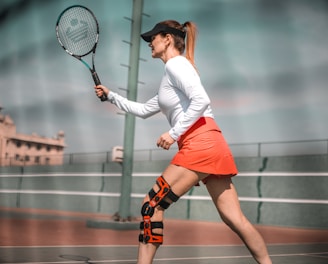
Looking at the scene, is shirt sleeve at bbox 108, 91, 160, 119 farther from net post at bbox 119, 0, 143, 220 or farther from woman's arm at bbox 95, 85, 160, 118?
net post at bbox 119, 0, 143, 220

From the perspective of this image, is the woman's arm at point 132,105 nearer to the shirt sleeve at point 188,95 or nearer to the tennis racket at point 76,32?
the shirt sleeve at point 188,95

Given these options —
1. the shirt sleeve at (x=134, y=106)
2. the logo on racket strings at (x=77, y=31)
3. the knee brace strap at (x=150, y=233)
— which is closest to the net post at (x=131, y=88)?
the logo on racket strings at (x=77, y=31)

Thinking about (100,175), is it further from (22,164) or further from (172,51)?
(172,51)

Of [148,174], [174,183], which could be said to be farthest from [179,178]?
[148,174]

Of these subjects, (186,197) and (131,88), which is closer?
(131,88)

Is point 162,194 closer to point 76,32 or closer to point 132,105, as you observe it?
point 132,105

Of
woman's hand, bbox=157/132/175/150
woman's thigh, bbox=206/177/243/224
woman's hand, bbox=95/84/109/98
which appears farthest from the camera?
woman's hand, bbox=95/84/109/98

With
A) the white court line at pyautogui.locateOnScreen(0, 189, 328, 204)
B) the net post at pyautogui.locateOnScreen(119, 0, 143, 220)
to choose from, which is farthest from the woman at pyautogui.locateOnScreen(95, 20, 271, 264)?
the white court line at pyautogui.locateOnScreen(0, 189, 328, 204)

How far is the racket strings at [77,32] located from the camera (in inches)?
200

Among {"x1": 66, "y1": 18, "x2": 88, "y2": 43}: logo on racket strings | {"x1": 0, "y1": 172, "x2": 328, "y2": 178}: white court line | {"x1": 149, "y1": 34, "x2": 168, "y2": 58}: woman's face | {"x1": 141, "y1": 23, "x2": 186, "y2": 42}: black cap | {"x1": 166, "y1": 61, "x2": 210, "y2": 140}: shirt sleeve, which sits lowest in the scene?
{"x1": 166, "y1": 61, "x2": 210, "y2": 140}: shirt sleeve

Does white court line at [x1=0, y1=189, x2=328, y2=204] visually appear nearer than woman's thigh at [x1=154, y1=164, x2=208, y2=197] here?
No

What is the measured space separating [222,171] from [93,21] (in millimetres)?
2003

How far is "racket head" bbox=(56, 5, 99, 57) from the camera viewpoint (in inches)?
200

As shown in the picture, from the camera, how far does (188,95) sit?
3.71 metres
